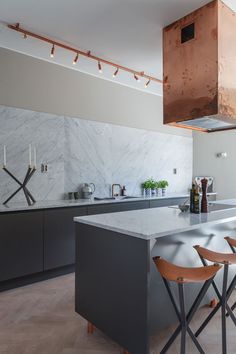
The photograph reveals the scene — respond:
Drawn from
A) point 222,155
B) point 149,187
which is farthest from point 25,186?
point 222,155

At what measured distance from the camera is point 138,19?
2889mm

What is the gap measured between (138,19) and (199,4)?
62 cm

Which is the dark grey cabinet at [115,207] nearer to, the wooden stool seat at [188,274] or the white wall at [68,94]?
the white wall at [68,94]

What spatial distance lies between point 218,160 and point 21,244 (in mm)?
4414

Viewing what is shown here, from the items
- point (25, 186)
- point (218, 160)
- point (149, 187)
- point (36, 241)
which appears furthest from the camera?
point (218, 160)

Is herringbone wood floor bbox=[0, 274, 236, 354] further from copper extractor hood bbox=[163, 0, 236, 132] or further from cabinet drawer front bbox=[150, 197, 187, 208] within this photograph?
cabinet drawer front bbox=[150, 197, 187, 208]

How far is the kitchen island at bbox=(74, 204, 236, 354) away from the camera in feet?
5.91

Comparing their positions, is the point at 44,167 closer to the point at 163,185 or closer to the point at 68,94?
the point at 68,94

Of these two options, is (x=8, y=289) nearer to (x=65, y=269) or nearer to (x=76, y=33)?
(x=65, y=269)

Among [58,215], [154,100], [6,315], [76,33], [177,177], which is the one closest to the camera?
[6,315]

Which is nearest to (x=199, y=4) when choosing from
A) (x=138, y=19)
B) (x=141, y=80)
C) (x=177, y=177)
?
(x=138, y=19)

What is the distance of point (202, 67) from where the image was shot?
2.67 m

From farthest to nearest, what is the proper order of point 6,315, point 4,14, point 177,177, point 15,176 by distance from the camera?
point 177,177 < point 15,176 < point 4,14 < point 6,315

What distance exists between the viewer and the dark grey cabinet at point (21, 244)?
3.07 m
